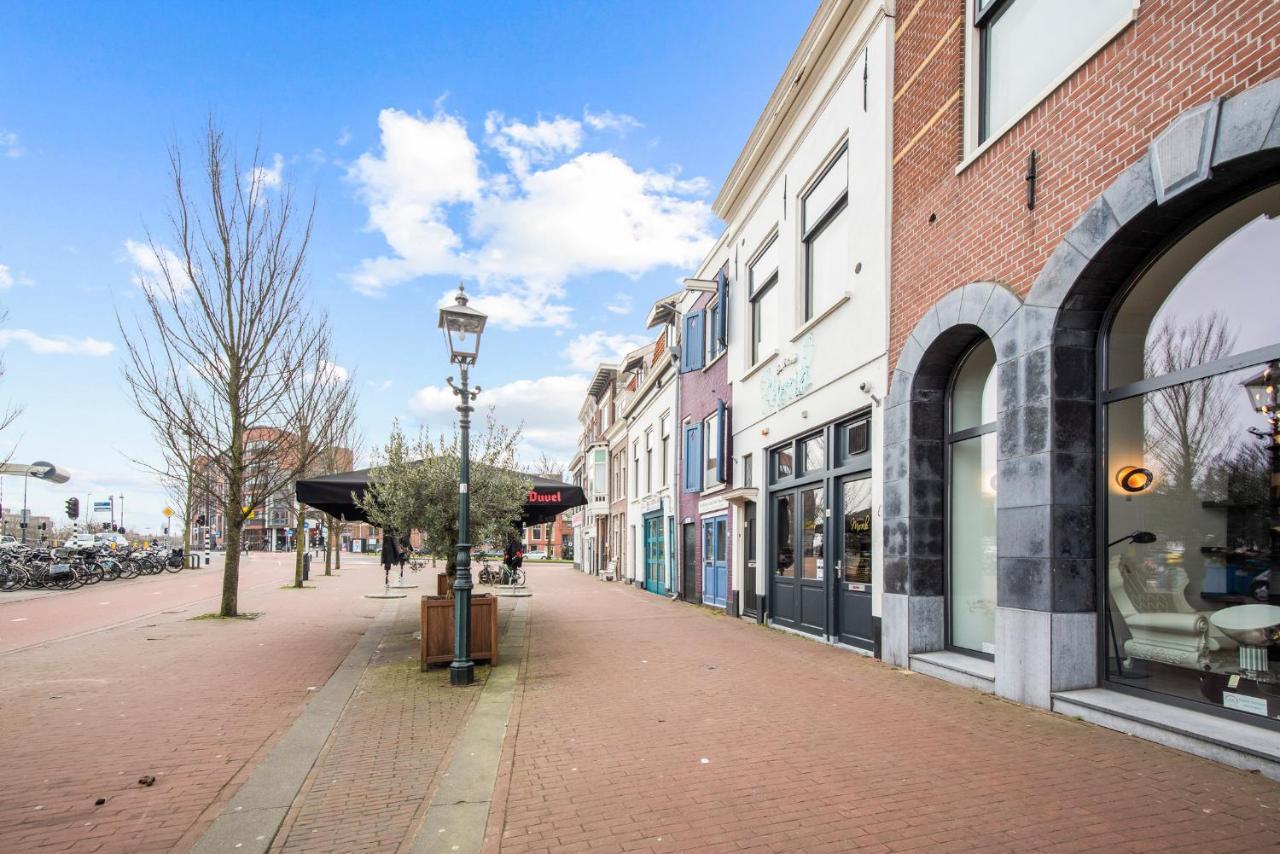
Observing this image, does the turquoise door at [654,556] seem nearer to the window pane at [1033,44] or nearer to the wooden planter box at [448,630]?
the wooden planter box at [448,630]

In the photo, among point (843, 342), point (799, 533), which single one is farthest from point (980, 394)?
point (799, 533)

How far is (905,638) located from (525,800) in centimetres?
496

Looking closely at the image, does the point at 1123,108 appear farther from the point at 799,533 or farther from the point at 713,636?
the point at 713,636

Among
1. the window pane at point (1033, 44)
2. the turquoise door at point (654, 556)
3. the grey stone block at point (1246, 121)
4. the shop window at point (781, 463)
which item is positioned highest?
the window pane at point (1033, 44)

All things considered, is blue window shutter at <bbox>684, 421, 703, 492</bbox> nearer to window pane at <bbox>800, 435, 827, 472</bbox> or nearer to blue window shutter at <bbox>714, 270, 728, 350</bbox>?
blue window shutter at <bbox>714, 270, 728, 350</bbox>

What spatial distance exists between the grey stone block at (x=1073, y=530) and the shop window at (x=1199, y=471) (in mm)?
132

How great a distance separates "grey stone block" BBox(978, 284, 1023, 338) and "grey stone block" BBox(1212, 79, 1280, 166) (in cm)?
198

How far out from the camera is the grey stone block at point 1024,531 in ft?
19.3

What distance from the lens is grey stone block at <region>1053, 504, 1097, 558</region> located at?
230 inches

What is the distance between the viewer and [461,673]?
7.46 metres

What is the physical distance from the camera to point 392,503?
8.98m

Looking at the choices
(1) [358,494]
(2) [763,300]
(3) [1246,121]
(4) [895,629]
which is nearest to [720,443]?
(2) [763,300]

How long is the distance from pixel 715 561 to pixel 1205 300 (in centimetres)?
1194

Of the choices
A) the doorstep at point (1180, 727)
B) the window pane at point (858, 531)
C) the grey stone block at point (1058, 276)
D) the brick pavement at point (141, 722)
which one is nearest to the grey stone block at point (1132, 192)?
the grey stone block at point (1058, 276)
